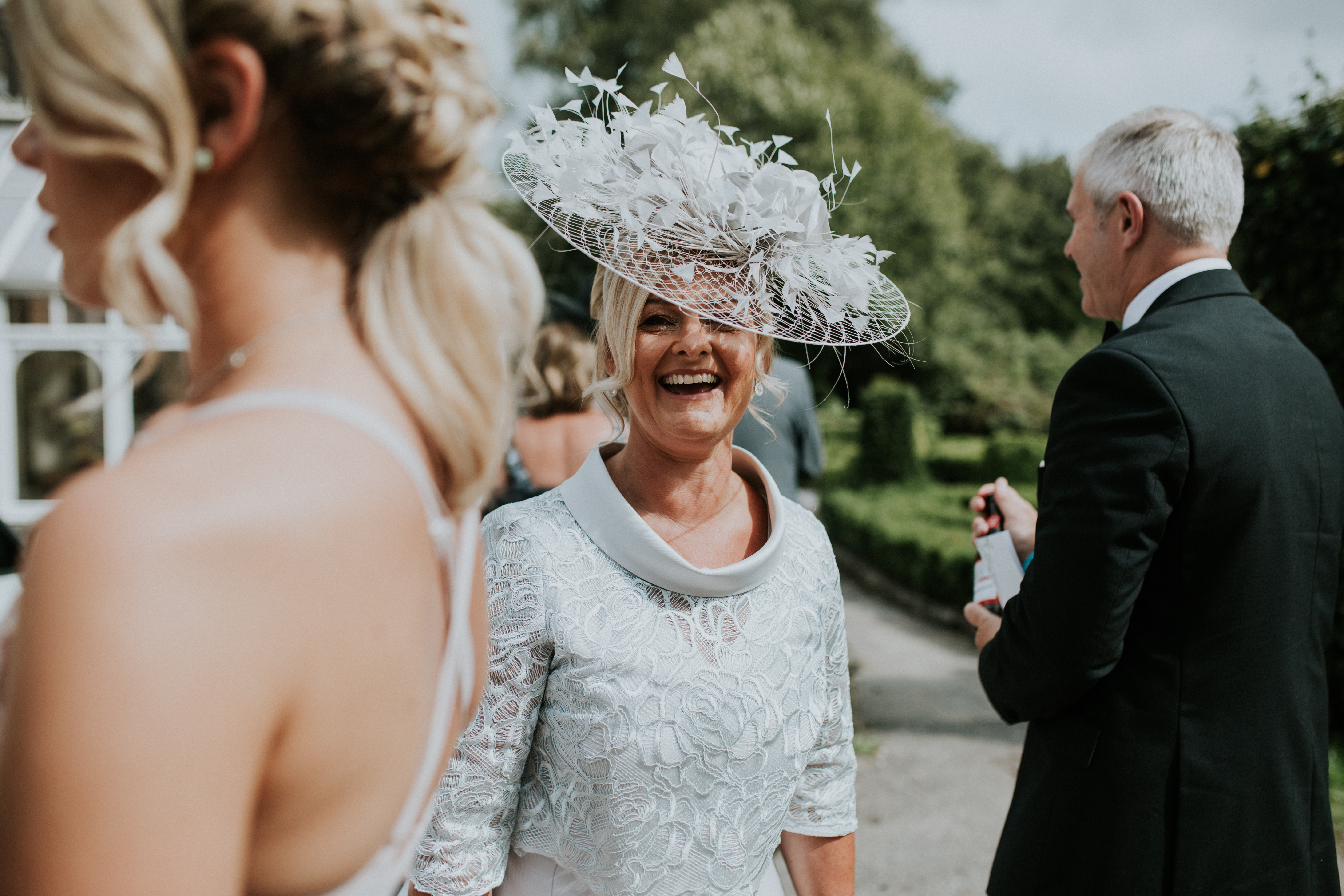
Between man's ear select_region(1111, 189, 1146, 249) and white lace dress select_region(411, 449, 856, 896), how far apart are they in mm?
1254

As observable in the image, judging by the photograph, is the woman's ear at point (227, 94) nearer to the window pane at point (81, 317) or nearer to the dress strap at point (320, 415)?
the dress strap at point (320, 415)

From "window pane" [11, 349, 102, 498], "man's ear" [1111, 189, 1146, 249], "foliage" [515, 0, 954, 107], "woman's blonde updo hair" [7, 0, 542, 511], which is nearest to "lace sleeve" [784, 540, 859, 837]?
"man's ear" [1111, 189, 1146, 249]

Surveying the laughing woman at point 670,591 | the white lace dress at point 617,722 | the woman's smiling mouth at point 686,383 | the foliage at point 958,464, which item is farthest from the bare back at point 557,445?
the foliage at point 958,464

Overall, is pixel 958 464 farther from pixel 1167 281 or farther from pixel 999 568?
pixel 1167 281

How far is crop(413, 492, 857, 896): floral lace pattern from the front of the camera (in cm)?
158

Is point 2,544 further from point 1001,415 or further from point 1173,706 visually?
point 1001,415

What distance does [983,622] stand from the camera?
7.89ft

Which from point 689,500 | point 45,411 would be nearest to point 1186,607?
point 689,500

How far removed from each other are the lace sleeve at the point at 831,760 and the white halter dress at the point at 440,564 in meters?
1.12

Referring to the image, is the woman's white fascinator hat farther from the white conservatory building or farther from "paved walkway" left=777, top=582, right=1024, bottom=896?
the white conservatory building

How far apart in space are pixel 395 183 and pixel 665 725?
108 centimetres

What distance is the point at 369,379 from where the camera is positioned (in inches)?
31.3

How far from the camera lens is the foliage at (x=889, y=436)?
1288 centimetres

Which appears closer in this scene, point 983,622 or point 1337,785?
point 983,622
